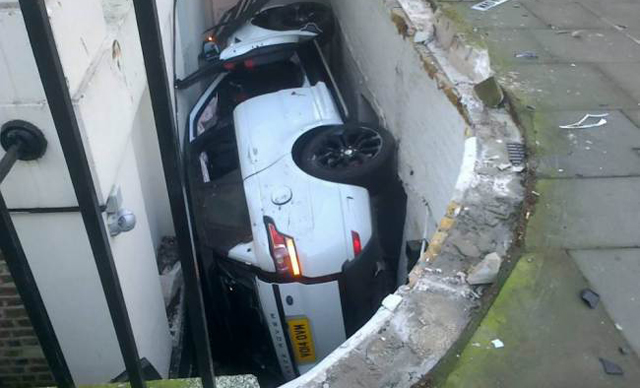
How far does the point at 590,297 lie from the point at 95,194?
1841 mm

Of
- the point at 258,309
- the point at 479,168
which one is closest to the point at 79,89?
the point at 479,168

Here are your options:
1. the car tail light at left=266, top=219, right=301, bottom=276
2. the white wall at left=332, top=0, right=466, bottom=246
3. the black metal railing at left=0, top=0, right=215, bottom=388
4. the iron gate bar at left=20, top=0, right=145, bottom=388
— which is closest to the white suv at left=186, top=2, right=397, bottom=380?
the car tail light at left=266, top=219, right=301, bottom=276

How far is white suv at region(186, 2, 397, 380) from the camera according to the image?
3.89m

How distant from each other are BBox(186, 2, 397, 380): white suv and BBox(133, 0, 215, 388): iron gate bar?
1890mm

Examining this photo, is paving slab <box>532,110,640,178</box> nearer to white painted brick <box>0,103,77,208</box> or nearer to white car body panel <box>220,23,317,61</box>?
white painted brick <box>0,103,77,208</box>

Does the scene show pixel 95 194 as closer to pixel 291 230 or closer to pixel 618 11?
pixel 291 230

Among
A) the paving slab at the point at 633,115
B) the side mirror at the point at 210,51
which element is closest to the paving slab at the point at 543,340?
the paving slab at the point at 633,115

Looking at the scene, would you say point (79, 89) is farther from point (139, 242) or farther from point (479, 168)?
point (479, 168)

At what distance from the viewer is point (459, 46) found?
3789 millimetres

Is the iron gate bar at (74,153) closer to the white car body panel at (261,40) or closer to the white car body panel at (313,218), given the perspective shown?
the white car body panel at (313,218)

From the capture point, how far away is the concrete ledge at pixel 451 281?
1980 mm

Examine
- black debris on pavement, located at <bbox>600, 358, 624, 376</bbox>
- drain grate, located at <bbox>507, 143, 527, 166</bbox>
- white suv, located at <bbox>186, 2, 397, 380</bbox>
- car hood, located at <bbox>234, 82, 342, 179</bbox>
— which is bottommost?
white suv, located at <bbox>186, 2, 397, 380</bbox>

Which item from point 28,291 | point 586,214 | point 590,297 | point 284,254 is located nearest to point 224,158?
point 284,254

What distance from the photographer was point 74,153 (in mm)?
1183
